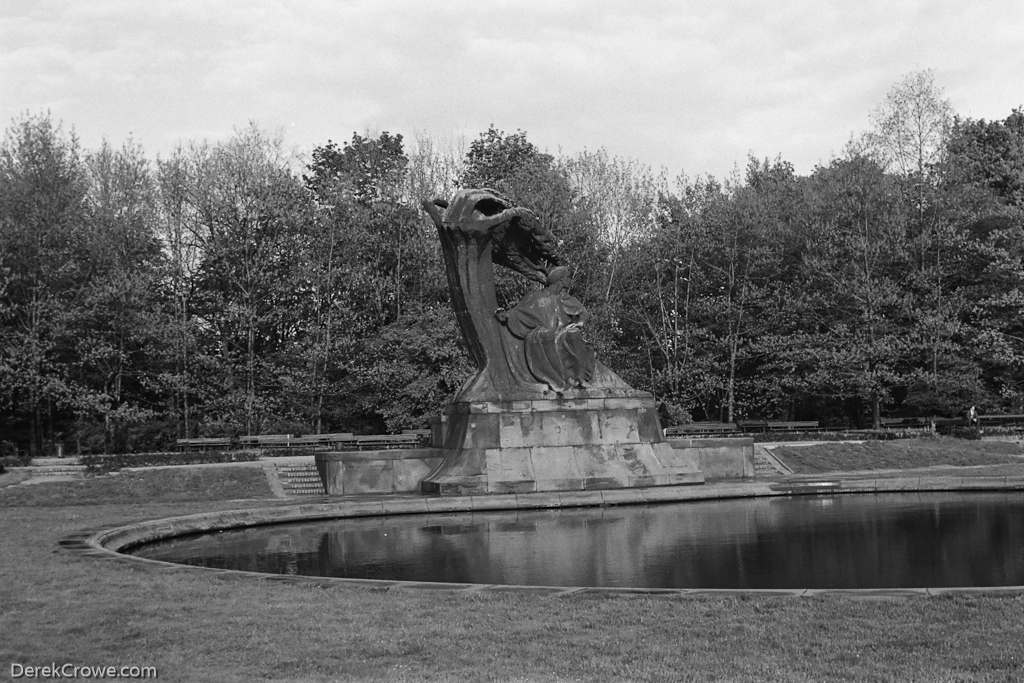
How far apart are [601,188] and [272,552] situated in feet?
99.4

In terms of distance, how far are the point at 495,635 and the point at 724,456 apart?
60.7 feet

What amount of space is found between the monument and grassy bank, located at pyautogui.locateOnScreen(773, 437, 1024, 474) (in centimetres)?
623

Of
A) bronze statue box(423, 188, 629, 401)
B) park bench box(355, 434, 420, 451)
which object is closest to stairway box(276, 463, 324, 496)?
bronze statue box(423, 188, 629, 401)

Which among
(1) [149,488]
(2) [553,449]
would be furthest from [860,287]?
(1) [149,488]

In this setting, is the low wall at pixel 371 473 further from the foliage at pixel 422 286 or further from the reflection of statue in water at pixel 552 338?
the foliage at pixel 422 286

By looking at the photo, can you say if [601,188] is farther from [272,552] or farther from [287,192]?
[272,552]

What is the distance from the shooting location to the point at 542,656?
23.2ft

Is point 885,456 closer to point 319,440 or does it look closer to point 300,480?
point 300,480

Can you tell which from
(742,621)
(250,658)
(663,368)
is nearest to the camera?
(250,658)

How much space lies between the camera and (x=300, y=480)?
25.5 meters

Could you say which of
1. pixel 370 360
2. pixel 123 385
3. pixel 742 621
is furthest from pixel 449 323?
pixel 742 621

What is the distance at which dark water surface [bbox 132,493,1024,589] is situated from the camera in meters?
10.8

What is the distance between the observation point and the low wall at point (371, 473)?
22.8 meters

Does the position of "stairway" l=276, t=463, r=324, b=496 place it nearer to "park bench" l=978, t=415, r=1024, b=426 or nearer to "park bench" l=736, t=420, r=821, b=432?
"park bench" l=736, t=420, r=821, b=432
